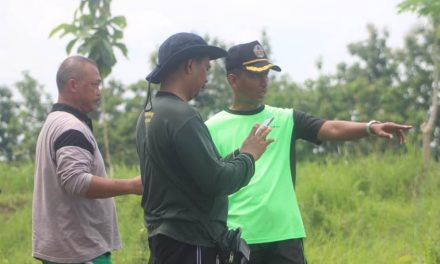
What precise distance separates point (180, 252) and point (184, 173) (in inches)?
12.2

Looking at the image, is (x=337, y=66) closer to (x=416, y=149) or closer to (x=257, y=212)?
(x=416, y=149)

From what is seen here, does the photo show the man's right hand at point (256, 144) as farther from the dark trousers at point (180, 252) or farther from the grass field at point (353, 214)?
the grass field at point (353, 214)

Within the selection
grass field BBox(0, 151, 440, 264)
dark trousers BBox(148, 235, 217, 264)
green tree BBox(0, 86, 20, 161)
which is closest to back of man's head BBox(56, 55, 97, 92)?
dark trousers BBox(148, 235, 217, 264)

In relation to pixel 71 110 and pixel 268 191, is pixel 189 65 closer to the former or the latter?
pixel 71 110

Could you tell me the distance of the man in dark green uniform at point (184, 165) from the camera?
8.25 feet

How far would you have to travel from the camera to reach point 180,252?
8.59 ft

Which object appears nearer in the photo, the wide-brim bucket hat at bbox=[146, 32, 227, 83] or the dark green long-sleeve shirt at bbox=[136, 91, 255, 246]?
the dark green long-sleeve shirt at bbox=[136, 91, 255, 246]

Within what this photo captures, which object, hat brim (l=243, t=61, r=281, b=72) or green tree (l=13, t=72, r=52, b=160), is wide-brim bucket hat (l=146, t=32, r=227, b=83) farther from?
green tree (l=13, t=72, r=52, b=160)

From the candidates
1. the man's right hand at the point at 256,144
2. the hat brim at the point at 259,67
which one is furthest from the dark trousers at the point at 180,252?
the hat brim at the point at 259,67

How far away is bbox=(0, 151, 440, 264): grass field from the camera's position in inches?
269

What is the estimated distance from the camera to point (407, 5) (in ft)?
20.1

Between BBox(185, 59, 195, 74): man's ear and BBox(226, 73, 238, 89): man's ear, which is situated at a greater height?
BBox(185, 59, 195, 74): man's ear

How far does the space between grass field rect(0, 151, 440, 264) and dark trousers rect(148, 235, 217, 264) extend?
357cm

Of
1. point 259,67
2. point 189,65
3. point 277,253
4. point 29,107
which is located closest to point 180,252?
point 189,65
